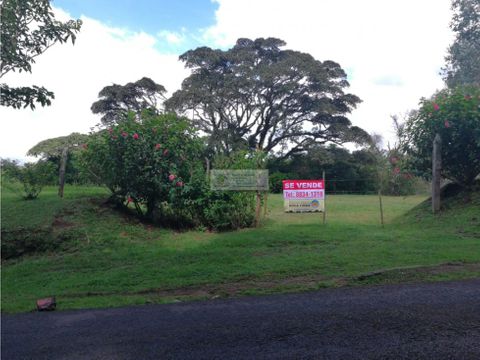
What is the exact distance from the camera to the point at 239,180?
11570 millimetres

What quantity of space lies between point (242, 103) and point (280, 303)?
31.4m

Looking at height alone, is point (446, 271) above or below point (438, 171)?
below

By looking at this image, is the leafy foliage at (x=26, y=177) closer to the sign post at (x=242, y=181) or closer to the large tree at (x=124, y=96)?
the sign post at (x=242, y=181)

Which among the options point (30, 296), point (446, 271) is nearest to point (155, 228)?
point (30, 296)

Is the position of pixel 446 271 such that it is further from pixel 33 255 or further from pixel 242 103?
pixel 242 103

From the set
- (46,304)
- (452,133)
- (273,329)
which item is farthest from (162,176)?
(452,133)

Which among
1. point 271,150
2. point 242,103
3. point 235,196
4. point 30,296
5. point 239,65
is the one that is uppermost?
point 239,65

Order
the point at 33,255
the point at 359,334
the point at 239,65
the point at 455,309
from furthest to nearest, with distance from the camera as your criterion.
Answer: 1. the point at 239,65
2. the point at 33,255
3. the point at 455,309
4. the point at 359,334

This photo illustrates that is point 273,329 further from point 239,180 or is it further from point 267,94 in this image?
point 267,94

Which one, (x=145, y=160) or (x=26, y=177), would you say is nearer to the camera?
(x=145, y=160)

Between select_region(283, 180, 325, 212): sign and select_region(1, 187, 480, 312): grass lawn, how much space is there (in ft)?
1.48

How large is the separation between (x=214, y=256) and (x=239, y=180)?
12.5 ft

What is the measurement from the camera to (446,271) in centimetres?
682

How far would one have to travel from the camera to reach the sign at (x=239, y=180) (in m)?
11.4
